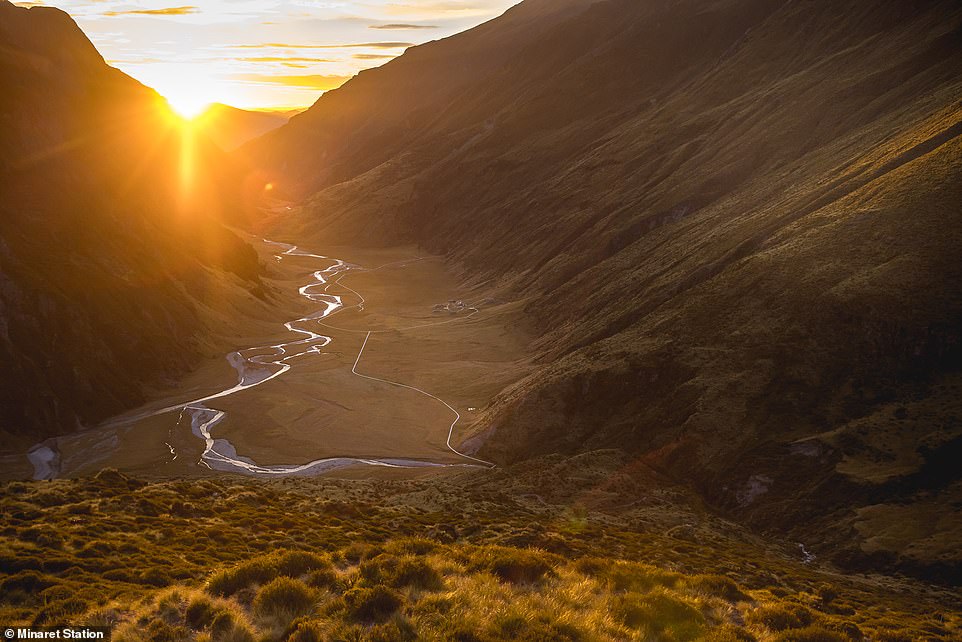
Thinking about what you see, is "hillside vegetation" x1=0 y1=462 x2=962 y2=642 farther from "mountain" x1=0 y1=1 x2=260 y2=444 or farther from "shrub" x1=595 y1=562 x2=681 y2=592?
"mountain" x1=0 y1=1 x2=260 y2=444

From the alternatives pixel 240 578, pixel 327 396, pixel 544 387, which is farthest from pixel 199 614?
pixel 327 396

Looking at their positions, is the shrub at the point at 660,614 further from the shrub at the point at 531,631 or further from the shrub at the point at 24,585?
the shrub at the point at 24,585

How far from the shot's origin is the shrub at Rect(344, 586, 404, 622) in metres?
13.4

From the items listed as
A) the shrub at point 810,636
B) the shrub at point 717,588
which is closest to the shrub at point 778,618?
the shrub at point 810,636

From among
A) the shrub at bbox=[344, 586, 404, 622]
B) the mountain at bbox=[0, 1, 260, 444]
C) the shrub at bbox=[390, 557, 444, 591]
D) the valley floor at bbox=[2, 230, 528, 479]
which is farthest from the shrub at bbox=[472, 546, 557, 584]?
the mountain at bbox=[0, 1, 260, 444]

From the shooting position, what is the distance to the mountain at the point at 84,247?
61969 millimetres

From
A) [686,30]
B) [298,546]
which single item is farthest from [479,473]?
[686,30]

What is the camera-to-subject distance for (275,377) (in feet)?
241

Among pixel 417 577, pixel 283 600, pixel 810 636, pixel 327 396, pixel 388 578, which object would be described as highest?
pixel 283 600

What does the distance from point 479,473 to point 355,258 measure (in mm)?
124781

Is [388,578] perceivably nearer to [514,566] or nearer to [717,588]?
[514,566]

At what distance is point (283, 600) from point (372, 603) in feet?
6.09

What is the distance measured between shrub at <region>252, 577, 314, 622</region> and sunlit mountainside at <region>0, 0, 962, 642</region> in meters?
0.06

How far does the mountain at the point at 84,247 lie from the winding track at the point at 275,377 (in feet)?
20.9
